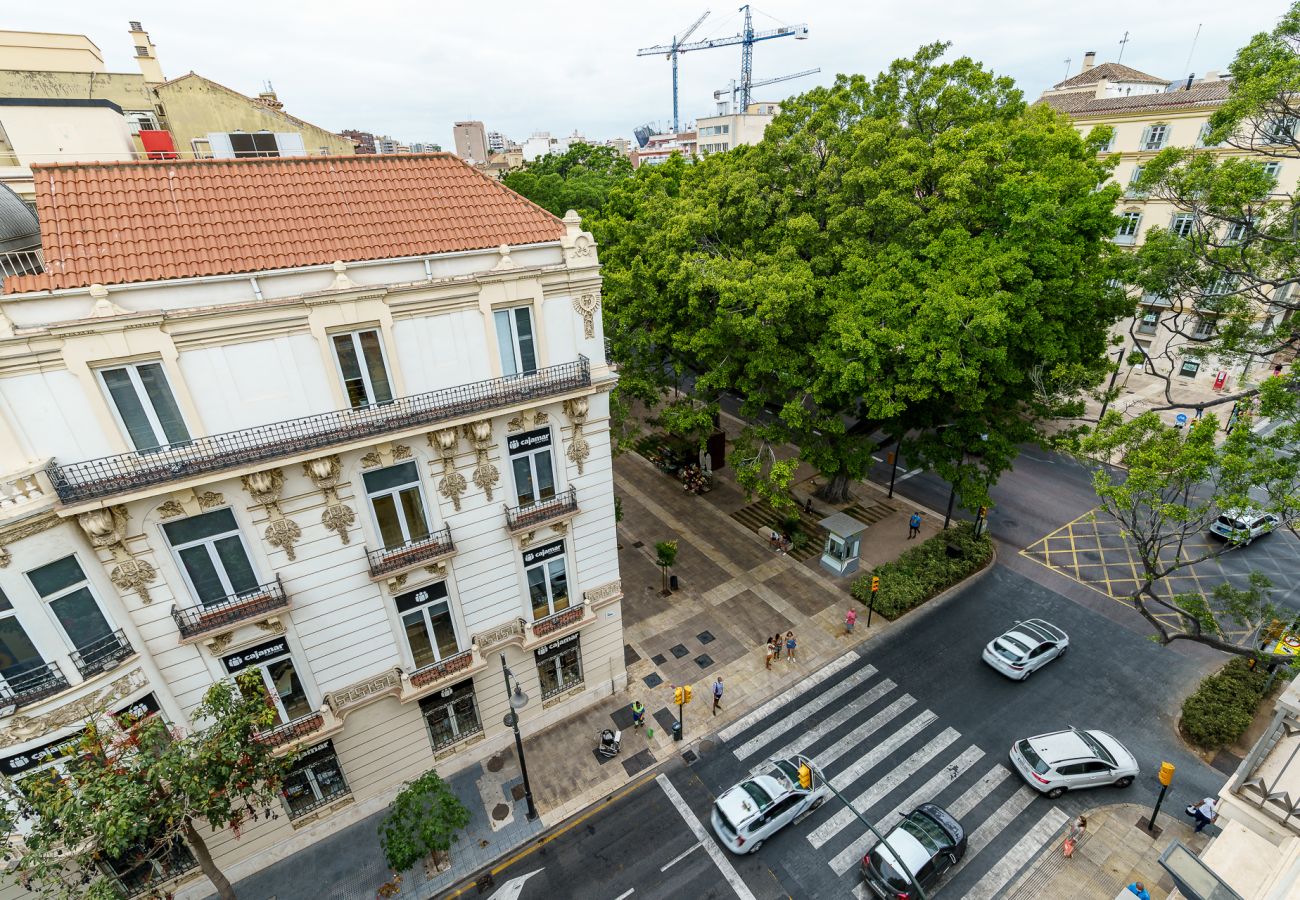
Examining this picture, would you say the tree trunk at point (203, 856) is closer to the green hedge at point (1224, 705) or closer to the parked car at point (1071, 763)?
the parked car at point (1071, 763)

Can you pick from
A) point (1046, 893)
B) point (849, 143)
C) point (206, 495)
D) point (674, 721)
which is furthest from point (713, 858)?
point (849, 143)

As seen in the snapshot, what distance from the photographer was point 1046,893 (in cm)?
1727

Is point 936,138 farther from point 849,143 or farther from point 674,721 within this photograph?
point 674,721

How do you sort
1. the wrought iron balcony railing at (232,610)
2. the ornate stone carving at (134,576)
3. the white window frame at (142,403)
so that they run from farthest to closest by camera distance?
the wrought iron balcony railing at (232,610) → the ornate stone carving at (134,576) → the white window frame at (142,403)

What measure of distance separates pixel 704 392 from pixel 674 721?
15.6 meters

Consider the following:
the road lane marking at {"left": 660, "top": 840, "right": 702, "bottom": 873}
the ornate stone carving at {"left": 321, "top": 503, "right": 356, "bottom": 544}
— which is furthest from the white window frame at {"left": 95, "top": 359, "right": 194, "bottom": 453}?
the road lane marking at {"left": 660, "top": 840, "right": 702, "bottom": 873}

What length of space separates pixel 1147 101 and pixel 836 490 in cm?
3979

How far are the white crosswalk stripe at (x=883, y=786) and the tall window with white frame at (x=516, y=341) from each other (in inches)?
664

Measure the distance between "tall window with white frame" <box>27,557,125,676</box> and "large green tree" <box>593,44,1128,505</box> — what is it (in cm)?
2159

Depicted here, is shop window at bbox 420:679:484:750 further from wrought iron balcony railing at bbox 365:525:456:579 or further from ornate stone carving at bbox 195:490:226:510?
ornate stone carving at bbox 195:490:226:510

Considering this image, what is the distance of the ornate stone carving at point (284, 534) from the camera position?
15.1 m

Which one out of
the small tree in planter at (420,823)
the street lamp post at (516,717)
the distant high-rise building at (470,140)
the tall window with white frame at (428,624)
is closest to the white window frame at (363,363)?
the tall window with white frame at (428,624)

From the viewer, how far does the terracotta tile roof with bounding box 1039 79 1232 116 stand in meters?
41.8

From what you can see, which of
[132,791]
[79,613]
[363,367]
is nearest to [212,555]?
[79,613]
